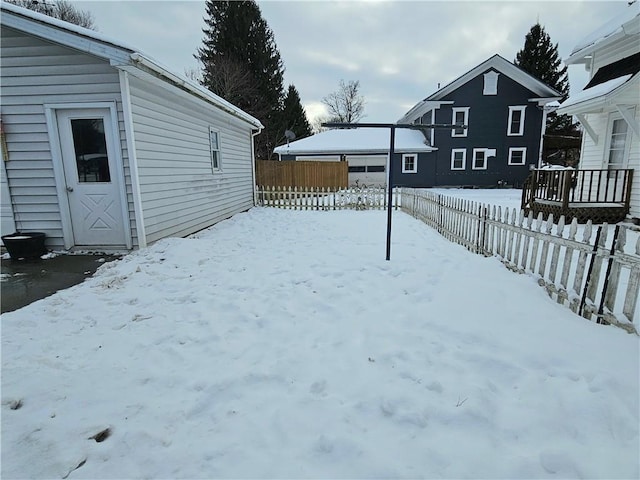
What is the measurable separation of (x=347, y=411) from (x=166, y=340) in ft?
5.87

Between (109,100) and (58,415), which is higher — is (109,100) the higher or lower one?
the higher one

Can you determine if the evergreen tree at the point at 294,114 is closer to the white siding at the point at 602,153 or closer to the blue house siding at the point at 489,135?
the blue house siding at the point at 489,135

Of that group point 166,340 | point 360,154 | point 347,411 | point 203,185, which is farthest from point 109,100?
point 360,154

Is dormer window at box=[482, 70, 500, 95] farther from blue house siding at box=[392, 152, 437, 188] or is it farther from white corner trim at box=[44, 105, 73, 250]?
white corner trim at box=[44, 105, 73, 250]

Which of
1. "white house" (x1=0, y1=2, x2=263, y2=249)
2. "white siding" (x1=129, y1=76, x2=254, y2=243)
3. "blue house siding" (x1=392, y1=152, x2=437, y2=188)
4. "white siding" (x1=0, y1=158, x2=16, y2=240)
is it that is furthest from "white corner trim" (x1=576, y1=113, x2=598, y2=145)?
"white siding" (x1=0, y1=158, x2=16, y2=240)

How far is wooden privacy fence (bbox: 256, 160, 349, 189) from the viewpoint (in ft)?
54.2

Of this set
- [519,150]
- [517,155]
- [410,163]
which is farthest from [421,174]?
[519,150]

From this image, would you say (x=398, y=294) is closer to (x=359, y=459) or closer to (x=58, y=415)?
(x=359, y=459)

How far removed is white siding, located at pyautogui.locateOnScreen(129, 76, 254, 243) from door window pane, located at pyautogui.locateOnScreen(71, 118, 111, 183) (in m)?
0.57

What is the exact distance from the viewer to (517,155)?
22.6 m

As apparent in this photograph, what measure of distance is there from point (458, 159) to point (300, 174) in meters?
11.5

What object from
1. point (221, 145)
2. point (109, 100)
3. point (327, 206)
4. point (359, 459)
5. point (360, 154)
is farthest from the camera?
point (360, 154)

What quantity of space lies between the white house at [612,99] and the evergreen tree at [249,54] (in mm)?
22497

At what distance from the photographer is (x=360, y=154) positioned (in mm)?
22688
